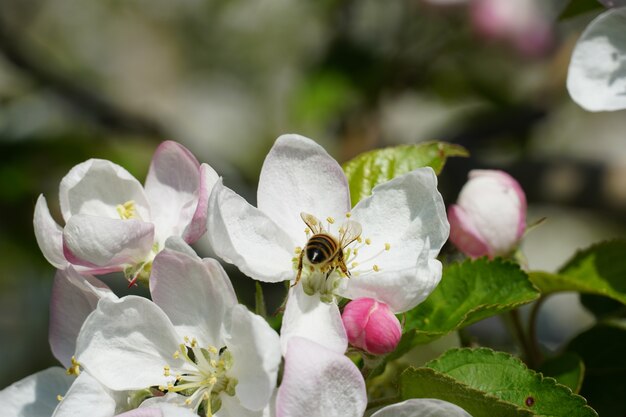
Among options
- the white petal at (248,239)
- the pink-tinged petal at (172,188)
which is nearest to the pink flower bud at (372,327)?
the white petal at (248,239)

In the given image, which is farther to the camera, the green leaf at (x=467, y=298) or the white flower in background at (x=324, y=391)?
the green leaf at (x=467, y=298)

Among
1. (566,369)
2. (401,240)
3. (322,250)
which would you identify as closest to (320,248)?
(322,250)

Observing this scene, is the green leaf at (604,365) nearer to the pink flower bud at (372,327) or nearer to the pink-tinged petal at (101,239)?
the pink flower bud at (372,327)

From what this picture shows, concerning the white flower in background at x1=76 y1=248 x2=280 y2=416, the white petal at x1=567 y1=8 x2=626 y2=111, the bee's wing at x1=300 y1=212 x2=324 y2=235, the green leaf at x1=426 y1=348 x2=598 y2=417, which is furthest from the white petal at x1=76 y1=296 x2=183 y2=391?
the white petal at x1=567 y1=8 x2=626 y2=111

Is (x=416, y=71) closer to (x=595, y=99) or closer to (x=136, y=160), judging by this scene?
(x=136, y=160)

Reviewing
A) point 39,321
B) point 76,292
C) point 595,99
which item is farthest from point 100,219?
point 39,321

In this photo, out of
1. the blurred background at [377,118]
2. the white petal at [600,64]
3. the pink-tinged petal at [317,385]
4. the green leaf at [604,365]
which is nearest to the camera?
the pink-tinged petal at [317,385]

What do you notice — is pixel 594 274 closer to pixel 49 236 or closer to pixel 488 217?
pixel 488 217

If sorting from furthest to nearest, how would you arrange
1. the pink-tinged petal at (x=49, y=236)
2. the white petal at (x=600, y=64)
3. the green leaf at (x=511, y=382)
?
the white petal at (x=600, y=64)
the pink-tinged petal at (x=49, y=236)
the green leaf at (x=511, y=382)
